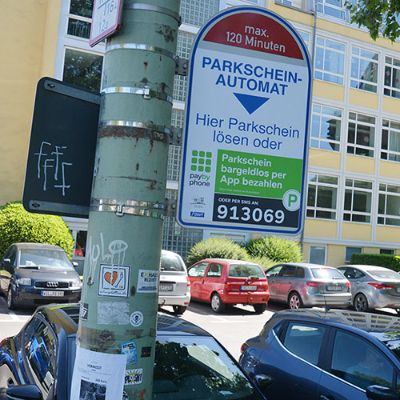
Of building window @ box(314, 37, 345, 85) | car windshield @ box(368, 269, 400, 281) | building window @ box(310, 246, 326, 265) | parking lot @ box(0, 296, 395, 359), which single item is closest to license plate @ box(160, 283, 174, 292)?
parking lot @ box(0, 296, 395, 359)

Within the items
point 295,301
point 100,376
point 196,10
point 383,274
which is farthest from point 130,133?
point 196,10

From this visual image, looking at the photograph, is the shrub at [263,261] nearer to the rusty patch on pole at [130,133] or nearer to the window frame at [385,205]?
the window frame at [385,205]

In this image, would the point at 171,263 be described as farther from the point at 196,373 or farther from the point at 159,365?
the point at 159,365

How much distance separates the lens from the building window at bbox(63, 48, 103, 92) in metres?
21.7

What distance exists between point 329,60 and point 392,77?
4.73m

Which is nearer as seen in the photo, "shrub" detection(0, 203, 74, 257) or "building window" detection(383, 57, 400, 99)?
"shrub" detection(0, 203, 74, 257)

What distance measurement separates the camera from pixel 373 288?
1622cm

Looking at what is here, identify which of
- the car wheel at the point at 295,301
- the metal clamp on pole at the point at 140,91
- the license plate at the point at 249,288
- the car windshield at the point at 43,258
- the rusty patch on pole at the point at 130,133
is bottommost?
the car wheel at the point at 295,301

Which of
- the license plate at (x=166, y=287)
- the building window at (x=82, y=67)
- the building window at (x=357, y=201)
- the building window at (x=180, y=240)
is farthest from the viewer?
the building window at (x=357, y=201)

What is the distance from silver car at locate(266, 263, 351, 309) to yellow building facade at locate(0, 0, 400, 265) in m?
7.57

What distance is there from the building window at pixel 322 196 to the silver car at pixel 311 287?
36.5 ft

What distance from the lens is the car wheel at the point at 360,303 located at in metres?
16.4

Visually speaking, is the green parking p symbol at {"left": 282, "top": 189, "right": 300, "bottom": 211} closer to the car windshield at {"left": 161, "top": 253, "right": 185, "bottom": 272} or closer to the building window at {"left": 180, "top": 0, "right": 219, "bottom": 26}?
the car windshield at {"left": 161, "top": 253, "right": 185, "bottom": 272}

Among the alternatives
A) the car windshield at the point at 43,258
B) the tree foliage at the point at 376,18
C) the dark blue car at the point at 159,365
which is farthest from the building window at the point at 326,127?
the dark blue car at the point at 159,365
